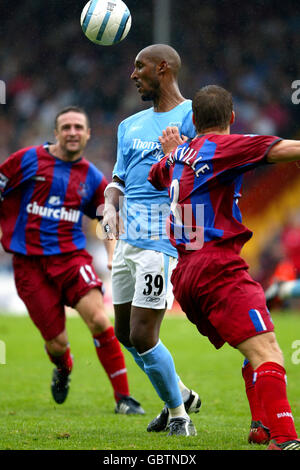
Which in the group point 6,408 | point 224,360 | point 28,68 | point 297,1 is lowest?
point 224,360

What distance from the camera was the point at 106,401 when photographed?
6496 mm

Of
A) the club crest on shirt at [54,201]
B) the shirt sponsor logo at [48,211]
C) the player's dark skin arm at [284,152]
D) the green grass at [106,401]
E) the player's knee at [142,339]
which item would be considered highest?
the player's dark skin arm at [284,152]

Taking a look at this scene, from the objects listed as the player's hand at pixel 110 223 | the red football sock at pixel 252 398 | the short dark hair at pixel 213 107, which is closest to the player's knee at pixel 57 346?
the player's hand at pixel 110 223

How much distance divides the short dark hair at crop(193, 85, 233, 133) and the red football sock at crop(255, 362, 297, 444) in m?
1.25

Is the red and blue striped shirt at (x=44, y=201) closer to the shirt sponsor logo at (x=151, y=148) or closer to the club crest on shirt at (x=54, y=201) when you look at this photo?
the club crest on shirt at (x=54, y=201)

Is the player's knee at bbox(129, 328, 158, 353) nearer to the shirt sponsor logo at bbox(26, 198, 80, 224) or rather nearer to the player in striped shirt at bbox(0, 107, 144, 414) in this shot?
the player in striped shirt at bbox(0, 107, 144, 414)

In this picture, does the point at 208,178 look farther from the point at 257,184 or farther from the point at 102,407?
the point at 257,184

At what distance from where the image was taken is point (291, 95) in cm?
1520

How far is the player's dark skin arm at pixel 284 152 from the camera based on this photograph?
357 cm

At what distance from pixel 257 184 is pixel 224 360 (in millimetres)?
7903

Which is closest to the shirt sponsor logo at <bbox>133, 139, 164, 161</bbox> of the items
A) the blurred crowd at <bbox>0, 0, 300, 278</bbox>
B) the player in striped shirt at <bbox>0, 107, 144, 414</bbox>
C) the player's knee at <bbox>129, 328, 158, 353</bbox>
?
the player's knee at <bbox>129, 328, 158, 353</bbox>

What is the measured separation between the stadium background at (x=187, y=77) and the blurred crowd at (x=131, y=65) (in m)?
0.02

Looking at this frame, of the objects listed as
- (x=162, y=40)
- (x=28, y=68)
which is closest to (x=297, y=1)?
(x=162, y=40)

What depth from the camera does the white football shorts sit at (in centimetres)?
470
